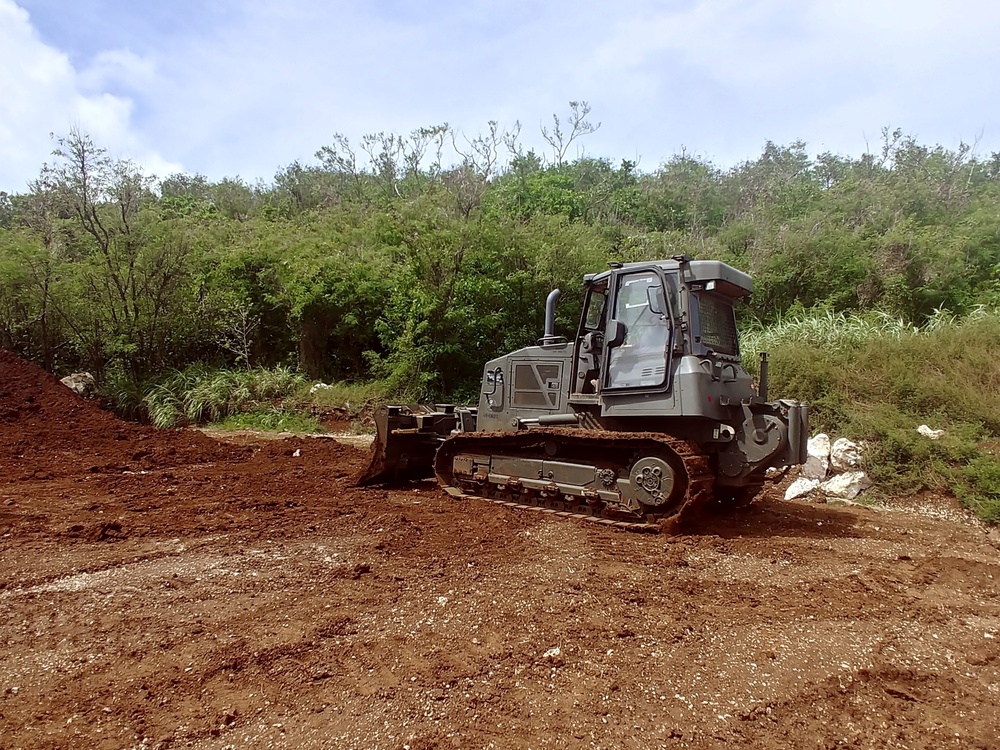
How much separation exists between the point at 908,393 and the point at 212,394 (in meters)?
13.7

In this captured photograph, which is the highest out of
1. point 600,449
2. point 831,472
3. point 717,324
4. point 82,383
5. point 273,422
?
point 717,324

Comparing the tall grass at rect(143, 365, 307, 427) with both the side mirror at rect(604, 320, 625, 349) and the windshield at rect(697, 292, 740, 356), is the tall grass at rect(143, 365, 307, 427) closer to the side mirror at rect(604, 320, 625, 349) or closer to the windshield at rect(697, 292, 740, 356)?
the side mirror at rect(604, 320, 625, 349)

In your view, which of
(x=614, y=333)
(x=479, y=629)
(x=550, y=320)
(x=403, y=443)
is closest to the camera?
(x=479, y=629)

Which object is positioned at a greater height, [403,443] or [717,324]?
[717,324]

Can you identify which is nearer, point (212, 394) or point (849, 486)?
point (849, 486)

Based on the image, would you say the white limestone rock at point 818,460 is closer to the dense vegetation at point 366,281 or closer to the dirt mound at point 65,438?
the dense vegetation at point 366,281

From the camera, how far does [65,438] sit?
11.8m

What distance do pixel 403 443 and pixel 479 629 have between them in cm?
484

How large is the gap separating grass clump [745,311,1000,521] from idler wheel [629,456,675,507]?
405cm

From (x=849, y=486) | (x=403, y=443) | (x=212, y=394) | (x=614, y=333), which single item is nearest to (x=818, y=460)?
(x=849, y=486)

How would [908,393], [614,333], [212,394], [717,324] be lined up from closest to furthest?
[614,333], [717,324], [908,393], [212,394]

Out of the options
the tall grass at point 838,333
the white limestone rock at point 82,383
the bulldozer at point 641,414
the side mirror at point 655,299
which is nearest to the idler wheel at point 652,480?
the bulldozer at point 641,414

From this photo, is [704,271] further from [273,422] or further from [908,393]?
[273,422]

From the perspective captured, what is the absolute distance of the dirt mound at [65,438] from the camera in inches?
389
